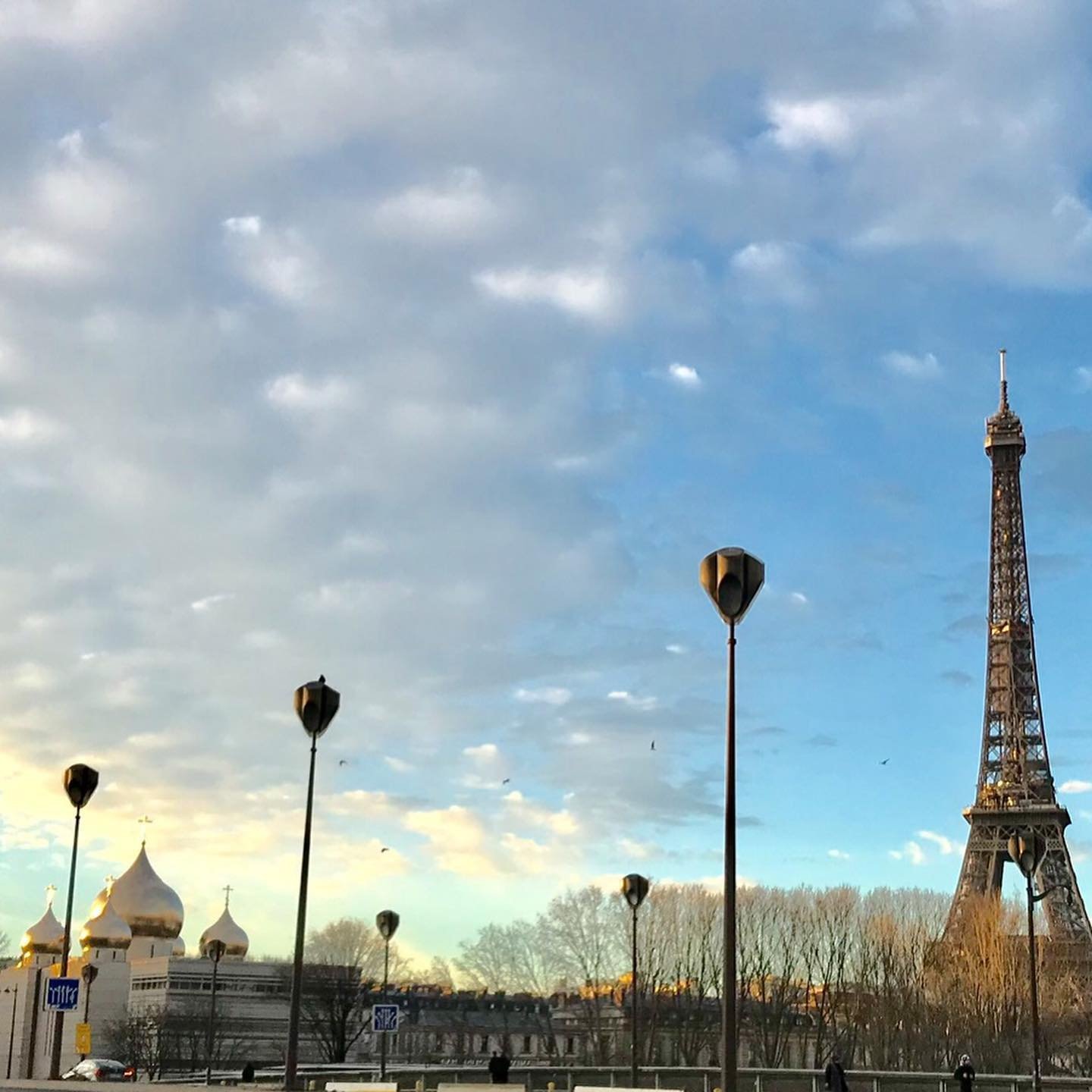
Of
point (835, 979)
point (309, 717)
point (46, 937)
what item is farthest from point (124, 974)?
point (309, 717)

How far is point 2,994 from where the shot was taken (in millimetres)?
117875

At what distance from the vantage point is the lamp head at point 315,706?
28078 mm

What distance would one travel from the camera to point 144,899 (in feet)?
380

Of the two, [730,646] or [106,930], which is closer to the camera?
[730,646]

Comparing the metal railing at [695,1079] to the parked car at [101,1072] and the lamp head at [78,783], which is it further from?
the lamp head at [78,783]

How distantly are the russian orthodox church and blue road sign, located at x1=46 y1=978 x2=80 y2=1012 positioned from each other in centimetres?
7719

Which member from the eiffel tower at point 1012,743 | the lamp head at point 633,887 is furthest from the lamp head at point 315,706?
the eiffel tower at point 1012,743

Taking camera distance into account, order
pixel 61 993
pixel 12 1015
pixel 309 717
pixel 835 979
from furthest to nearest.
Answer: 1. pixel 12 1015
2. pixel 835 979
3. pixel 61 993
4. pixel 309 717

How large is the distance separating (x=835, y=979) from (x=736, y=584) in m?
73.9

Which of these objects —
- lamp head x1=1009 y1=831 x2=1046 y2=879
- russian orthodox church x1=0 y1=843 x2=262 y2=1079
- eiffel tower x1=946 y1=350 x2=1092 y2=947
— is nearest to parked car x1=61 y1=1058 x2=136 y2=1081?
lamp head x1=1009 y1=831 x2=1046 y2=879

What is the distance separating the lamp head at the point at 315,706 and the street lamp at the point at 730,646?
915 cm

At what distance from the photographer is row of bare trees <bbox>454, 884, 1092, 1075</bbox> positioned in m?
78.1

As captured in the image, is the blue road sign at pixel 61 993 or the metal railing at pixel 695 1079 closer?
the blue road sign at pixel 61 993

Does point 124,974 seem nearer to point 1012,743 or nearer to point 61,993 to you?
point 1012,743
